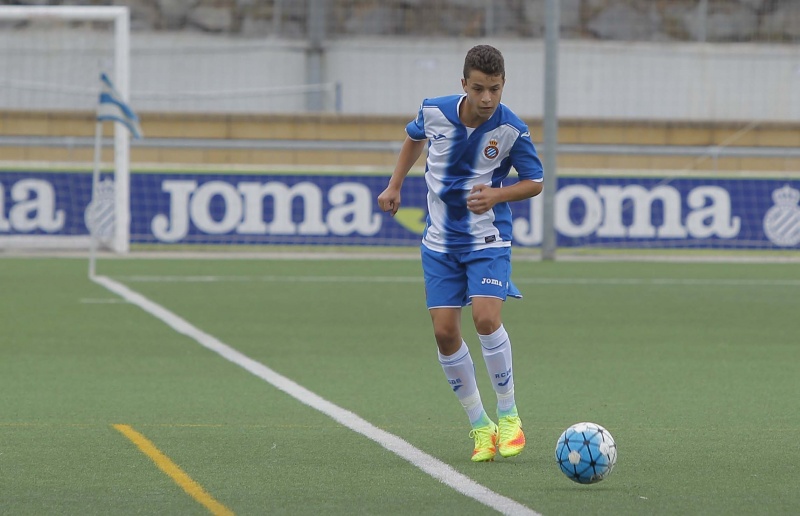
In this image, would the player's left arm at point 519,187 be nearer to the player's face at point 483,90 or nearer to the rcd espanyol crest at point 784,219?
the player's face at point 483,90

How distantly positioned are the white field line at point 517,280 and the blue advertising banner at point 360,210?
11.8 ft

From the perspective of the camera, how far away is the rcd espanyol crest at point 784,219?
21469 millimetres

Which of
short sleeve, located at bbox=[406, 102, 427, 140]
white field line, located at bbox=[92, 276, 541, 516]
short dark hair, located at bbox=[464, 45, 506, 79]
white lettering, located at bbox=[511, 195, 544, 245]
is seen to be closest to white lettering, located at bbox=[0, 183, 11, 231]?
white lettering, located at bbox=[511, 195, 544, 245]

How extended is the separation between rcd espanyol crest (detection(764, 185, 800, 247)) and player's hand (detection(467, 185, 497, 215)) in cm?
1574

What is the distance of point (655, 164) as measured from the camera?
24.2 metres

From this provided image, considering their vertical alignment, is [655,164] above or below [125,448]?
above

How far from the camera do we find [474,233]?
672 centimetres

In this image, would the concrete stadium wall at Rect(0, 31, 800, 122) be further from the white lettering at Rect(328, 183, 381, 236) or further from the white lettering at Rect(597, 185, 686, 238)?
the white lettering at Rect(328, 183, 381, 236)

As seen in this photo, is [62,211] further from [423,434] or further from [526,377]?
[423,434]

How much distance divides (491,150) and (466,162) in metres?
0.13

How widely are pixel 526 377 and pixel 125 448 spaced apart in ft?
12.0

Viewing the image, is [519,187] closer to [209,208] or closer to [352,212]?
[352,212]

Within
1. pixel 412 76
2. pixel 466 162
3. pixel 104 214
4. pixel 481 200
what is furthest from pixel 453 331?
pixel 412 76

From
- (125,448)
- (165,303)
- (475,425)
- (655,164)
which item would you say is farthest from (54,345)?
(655,164)
